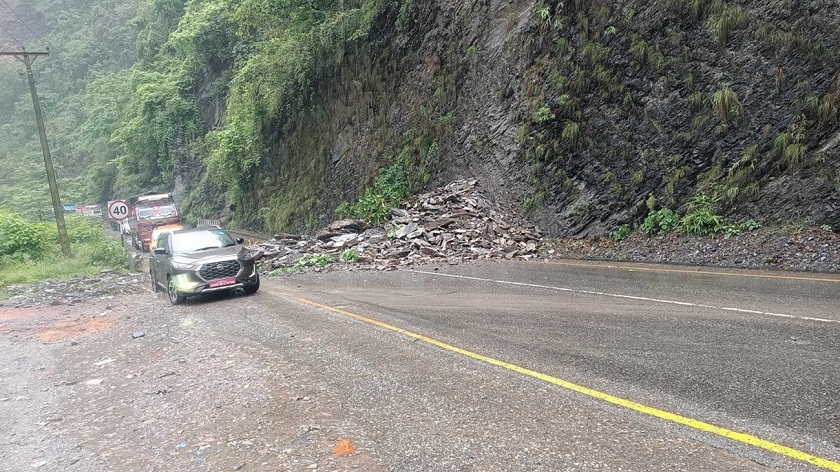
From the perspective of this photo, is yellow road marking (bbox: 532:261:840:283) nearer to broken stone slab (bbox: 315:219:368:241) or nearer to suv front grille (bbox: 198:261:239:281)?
broken stone slab (bbox: 315:219:368:241)

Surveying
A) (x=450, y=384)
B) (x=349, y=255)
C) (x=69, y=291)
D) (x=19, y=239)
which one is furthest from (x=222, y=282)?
(x=19, y=239)

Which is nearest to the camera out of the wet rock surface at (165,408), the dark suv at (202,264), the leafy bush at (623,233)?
the wet rock surface at (165,408)

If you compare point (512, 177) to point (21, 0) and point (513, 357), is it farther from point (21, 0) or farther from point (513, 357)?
point (21, 0)

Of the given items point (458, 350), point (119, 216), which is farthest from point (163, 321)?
point (119, 216)

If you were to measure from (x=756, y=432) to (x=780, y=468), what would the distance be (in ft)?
1.75

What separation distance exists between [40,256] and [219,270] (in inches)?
628

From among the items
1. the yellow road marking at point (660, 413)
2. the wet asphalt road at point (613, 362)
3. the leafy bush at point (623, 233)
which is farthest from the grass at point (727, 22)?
the yellow road marking at point (660, 413)

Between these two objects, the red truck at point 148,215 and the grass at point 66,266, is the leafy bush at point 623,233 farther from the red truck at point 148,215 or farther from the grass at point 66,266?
the red truck at point 148,215

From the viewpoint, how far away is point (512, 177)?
19.7 meters

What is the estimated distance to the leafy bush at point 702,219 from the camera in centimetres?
1421

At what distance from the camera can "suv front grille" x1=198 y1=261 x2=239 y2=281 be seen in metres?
12.0

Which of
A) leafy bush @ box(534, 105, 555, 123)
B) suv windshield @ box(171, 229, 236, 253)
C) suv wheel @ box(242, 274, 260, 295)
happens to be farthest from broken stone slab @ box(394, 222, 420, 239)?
suv wheel @ box(242, 274, 260, 295)

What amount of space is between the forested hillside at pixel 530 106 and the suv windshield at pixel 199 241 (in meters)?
8.91

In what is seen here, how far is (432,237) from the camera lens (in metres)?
17.9
